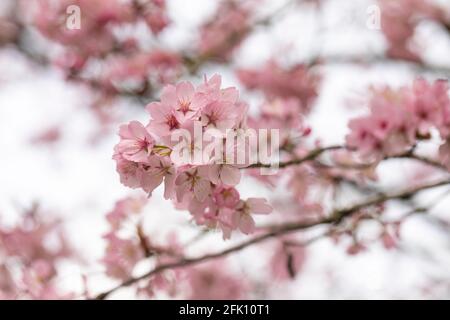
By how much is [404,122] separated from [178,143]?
2.47 ft

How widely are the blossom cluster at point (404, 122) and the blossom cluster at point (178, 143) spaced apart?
0.56m

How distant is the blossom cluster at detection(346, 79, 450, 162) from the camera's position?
155 cm

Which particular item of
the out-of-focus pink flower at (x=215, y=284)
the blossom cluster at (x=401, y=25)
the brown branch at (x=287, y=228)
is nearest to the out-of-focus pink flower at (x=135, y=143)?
the brown branch at (x=287, y=228)

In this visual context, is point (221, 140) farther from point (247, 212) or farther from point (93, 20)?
point (93, 20)

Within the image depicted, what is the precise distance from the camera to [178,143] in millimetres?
1126

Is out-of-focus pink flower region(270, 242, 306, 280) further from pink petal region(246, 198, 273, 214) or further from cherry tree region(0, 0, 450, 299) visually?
pink petal region(246, 198, 273, 214)

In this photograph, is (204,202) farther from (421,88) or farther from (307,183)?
(307,183)

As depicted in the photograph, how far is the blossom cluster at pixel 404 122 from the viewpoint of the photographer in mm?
1550

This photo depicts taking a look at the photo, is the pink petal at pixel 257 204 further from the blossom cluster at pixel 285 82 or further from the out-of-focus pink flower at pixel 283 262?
the out-of-focus pink flower at pixel 283 262

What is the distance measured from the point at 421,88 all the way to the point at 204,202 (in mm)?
766

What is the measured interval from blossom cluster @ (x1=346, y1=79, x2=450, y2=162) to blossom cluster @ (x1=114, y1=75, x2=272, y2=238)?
1.85ft

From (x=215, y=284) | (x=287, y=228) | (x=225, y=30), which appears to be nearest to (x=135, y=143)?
(x=287, y=228)
